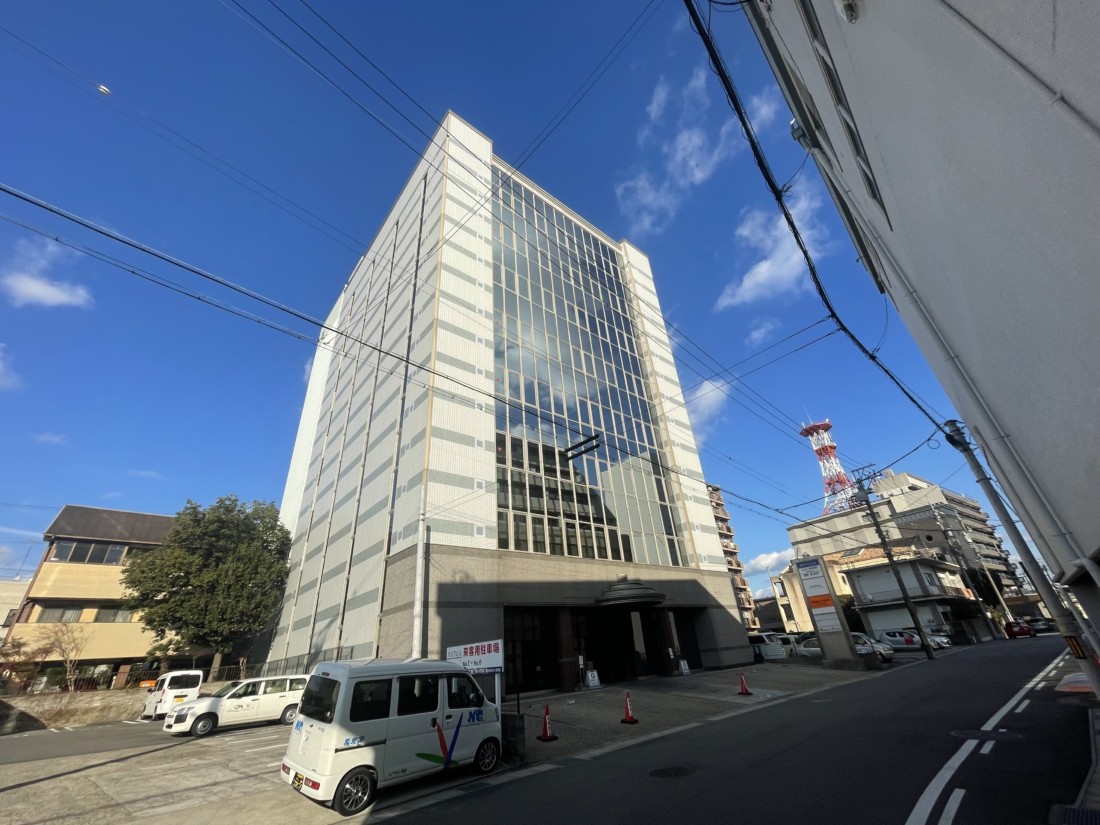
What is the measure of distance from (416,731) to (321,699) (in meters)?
1.66

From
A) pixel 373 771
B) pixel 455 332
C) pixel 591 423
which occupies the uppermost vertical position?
pixel 455 332

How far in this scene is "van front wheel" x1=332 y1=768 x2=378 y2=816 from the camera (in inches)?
253

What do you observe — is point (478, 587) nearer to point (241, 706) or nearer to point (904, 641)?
point (241, 706)

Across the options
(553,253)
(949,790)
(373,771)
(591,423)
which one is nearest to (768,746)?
(949,790)

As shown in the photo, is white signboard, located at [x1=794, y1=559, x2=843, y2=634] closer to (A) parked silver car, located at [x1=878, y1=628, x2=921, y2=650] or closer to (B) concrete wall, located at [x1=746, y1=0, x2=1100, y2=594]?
(A) parked silver car, located at [x1=878, y1=628, x2=921, y2=650]

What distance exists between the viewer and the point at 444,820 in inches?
239

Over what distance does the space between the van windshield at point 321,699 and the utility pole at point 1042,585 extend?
13.6 m

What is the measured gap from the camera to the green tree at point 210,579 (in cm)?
2738

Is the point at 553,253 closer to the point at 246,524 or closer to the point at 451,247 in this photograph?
the point at 451,247

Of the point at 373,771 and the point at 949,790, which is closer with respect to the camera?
the point at 949,790

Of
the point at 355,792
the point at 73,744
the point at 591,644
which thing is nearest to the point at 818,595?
the point at 591,644

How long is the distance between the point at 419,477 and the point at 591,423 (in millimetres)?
12451

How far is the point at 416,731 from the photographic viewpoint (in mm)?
7516

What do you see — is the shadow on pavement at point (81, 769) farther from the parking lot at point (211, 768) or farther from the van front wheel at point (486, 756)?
the van front wheel at point (486, 756)
